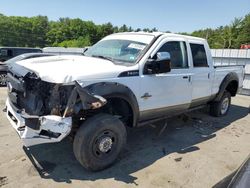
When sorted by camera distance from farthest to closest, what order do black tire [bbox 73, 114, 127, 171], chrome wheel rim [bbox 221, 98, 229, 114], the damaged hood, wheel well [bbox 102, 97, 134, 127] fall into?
chrome wheel rim [bbox 221, 98, 229, 114]
wheel well [bbox 102, 97, 134, 127]
black tire [bbox 73, 114, 127, 171]
the damaged hood

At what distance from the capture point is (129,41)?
5105 mm

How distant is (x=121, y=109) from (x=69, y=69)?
123 centimetres

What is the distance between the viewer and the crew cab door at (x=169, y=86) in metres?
4.70

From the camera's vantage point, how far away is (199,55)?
6.09 meters

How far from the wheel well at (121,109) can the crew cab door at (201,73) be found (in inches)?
73.0

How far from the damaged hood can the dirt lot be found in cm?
139

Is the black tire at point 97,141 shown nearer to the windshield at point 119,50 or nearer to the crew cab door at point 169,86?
the crew cab door at point 169,86

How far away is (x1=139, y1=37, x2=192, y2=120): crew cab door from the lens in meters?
4.70

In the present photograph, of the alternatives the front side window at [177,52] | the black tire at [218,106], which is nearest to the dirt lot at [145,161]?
the black tire at [218,106]

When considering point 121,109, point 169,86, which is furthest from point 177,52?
point 121,109

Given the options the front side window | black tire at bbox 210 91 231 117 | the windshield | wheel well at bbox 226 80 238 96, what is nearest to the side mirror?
the windshield

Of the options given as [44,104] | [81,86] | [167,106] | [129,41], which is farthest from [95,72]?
[167,106]

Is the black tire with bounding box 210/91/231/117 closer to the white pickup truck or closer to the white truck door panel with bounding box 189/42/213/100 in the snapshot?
the white truck door panel with bounding box 189/42/213/100

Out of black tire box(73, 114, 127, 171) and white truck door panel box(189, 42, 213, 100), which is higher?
white truck door panel box(189, 42, 213, 100)
